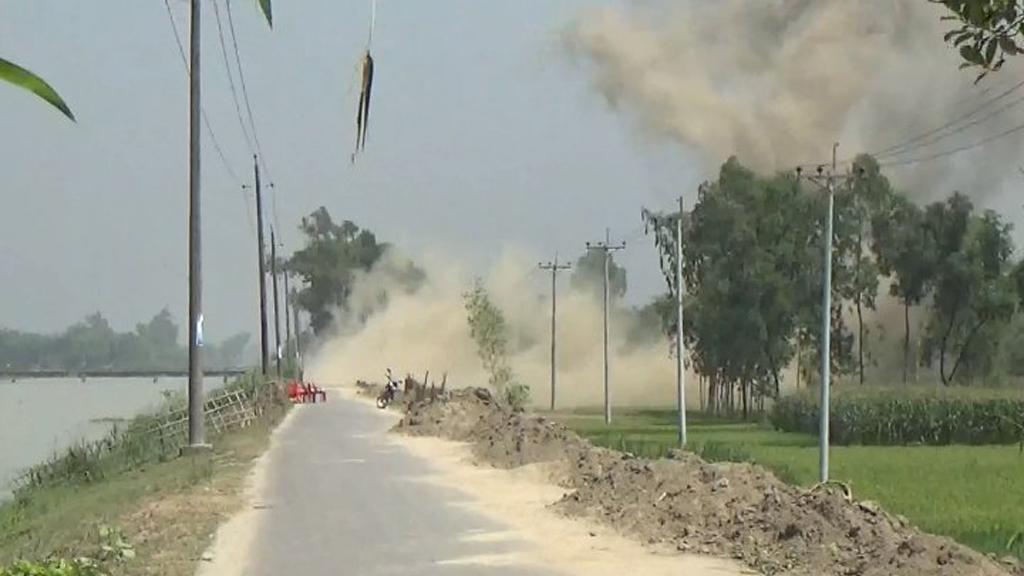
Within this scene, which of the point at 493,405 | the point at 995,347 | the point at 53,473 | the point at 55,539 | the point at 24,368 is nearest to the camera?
the point at 55,539

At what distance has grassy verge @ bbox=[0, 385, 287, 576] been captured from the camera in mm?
15633

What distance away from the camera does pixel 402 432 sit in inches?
1745

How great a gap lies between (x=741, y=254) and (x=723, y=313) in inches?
124

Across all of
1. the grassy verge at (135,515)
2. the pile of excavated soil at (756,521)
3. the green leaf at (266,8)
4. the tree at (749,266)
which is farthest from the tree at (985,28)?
the tree at (749,266)

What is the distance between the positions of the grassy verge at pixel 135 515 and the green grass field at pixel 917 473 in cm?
860

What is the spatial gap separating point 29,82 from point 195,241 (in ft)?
88.9

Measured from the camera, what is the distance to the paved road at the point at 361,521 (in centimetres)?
1522

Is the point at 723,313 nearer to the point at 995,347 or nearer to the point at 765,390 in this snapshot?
the point at 765,390

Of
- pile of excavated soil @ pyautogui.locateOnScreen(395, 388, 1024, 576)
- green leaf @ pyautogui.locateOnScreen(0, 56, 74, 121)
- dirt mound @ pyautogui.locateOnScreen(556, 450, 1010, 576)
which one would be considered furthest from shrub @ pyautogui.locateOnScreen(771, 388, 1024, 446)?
green leaf @ pyautogui.locateOnScreen(0, 56, 74, 121)

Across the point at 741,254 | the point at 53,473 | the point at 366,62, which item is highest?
the point at 741,254

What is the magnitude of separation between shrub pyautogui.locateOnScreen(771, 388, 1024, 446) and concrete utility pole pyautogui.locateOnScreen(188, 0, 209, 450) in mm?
29172

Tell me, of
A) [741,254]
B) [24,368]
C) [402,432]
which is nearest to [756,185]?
[741,254]

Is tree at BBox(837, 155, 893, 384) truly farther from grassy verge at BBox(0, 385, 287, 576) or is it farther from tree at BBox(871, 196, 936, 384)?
grassy verge at BBox(0, 385, 287, 576)

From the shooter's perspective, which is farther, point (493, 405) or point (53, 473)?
point (493, 405)
